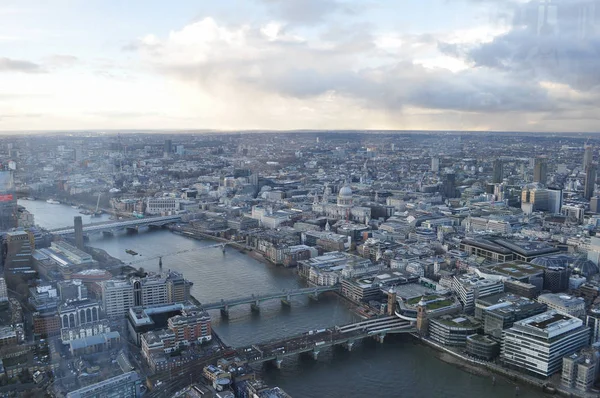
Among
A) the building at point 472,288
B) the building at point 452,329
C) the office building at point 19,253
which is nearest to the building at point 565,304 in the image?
the building at point 472,288

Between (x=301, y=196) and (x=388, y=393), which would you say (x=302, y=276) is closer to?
(x=388, y=393)

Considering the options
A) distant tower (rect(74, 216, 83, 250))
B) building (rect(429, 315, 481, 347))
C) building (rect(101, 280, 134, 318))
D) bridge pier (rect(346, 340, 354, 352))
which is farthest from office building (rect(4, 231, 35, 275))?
building (rect(429, 315, 481, 347))

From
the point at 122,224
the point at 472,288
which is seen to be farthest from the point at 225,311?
the point at 122,224

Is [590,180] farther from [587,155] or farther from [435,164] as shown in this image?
[435,164]

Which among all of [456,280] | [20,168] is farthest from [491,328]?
[20,168]

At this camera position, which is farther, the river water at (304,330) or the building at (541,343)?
the building at (541,343)

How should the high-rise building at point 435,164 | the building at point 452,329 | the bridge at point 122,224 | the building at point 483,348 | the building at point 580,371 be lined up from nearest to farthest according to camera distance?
the building at point 580,371, the building at point 483,348, the building at point 452,329, the bridge at point 122,224, the high-rise building at point 435,164

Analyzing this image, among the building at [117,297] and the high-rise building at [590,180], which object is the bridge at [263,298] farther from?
the high-rise building at [590,180]
